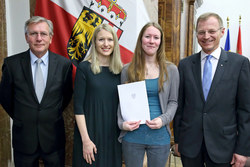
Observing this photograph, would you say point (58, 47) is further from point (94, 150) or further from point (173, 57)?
point (173, 57)

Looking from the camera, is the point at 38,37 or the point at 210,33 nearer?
the point at 210,33

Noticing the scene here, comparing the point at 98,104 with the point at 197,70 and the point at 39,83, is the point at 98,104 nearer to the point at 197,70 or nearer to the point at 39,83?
the point at 39,83

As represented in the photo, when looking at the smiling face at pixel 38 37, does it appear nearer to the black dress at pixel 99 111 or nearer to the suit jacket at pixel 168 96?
the black dress at pixel 99 111

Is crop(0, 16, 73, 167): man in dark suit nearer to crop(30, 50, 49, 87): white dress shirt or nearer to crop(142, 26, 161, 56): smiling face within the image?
crop(30, 50, 49, 87): white dress shirt

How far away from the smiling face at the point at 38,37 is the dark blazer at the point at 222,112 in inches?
45.5

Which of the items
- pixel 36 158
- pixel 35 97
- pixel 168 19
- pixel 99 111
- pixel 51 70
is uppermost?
pixel 168 19

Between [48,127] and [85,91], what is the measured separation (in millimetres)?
427

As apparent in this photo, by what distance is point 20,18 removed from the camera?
2.59 meters

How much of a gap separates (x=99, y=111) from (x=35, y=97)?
1.65 feet

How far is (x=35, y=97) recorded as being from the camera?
5.59 feet

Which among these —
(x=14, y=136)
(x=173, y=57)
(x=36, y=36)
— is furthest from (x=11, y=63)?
(x=173, y=57)

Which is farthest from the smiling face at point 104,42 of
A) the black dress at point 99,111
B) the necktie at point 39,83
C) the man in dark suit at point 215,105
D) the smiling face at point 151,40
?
the man in dark suit at point 215,105

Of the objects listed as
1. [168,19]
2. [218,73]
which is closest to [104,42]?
[218,73]

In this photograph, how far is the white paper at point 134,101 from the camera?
1.55 metres
